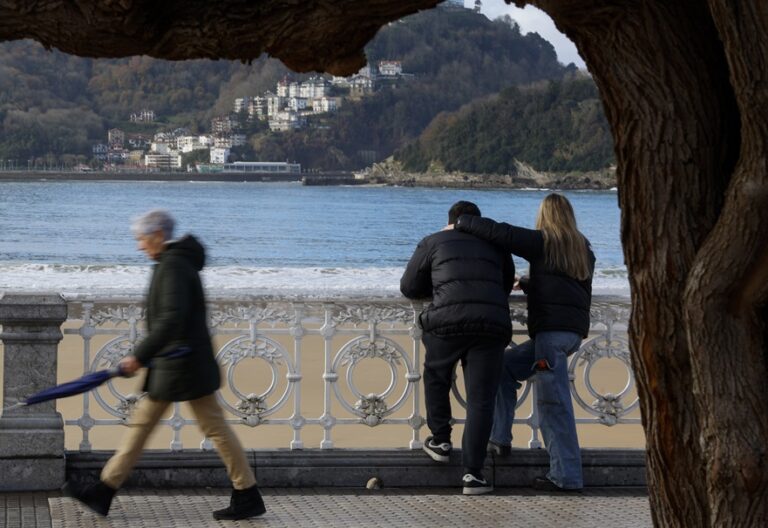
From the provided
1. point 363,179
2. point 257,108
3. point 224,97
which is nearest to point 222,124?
point 257,108

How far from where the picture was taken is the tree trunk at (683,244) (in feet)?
13.5

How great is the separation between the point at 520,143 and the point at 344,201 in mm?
22095

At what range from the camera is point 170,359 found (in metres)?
6.34

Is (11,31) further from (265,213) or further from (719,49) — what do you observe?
(265,213)

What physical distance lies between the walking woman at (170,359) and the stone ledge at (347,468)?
0.90 m

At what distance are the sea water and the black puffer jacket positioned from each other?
1.87 feet

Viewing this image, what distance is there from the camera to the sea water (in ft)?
107

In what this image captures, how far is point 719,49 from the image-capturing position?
4.25 m

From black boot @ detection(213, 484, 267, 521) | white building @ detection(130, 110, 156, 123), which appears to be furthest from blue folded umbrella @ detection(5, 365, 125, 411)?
white building @ detection(130, 110, 156, 123)

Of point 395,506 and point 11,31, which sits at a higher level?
point 11,31

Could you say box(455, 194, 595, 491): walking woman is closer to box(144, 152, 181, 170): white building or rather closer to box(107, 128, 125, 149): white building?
box(107, 128, 125, 149): white building

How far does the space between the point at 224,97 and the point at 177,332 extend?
11603 cm

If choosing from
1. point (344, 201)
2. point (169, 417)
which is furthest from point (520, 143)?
point (169, 417)

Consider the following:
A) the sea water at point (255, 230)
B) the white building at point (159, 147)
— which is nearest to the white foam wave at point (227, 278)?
the sea water at point (255, 230)
